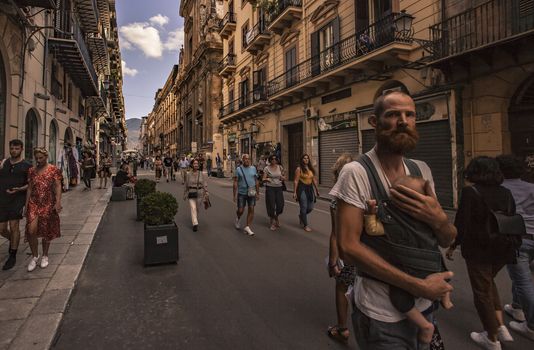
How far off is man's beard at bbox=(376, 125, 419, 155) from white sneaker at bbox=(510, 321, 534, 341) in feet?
9.45

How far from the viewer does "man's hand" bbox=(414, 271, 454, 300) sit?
140 cm

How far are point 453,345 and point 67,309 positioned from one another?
385 centimetres

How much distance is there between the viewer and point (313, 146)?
1856 centimetres

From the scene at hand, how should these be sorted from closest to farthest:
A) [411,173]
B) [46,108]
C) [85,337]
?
[411,173]
[85,337]
[46,108]

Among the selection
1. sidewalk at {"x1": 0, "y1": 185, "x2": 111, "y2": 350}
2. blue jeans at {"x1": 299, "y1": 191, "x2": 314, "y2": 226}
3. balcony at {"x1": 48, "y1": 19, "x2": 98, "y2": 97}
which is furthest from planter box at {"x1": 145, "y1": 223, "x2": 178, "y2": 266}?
balcony at {"x1": 48, "y1": 19, "x2": 98, "y2": 97}

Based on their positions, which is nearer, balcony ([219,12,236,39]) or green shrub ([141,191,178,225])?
green shrub ([141,191,178,225])

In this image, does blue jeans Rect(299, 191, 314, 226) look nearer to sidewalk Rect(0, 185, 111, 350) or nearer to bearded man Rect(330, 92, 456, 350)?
sidewalk Rect(0, 185, 111, 350)

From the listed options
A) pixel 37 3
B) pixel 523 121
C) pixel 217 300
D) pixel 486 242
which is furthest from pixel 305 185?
pixel 37 3

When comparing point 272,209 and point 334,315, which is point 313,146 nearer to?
point 272,209

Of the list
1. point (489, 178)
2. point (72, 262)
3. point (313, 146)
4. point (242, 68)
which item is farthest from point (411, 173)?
point (242, 68)

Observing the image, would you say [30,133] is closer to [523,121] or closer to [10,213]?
[10,213]

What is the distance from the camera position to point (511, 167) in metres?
3.21

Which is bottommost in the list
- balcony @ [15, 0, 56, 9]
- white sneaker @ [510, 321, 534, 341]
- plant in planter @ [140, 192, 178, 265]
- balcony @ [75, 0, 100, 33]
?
white sneaker @ [510, 321, 534, 341]

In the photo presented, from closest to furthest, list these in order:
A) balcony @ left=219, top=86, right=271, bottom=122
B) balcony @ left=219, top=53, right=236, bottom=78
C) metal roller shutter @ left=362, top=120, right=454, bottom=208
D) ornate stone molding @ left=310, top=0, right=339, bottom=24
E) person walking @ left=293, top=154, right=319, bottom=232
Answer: person walking @ left=293, top=154, right=319, bottom=232
metal roller shutter @ left=362, top=120, right=454, bottom=208
ornate stone molding @ left=310, top=0, right=339, bottom=24
balcony @ left=219, top=86, right=271, bottom=122
balcony @ left=219, top=53, right=236, bottom=78
